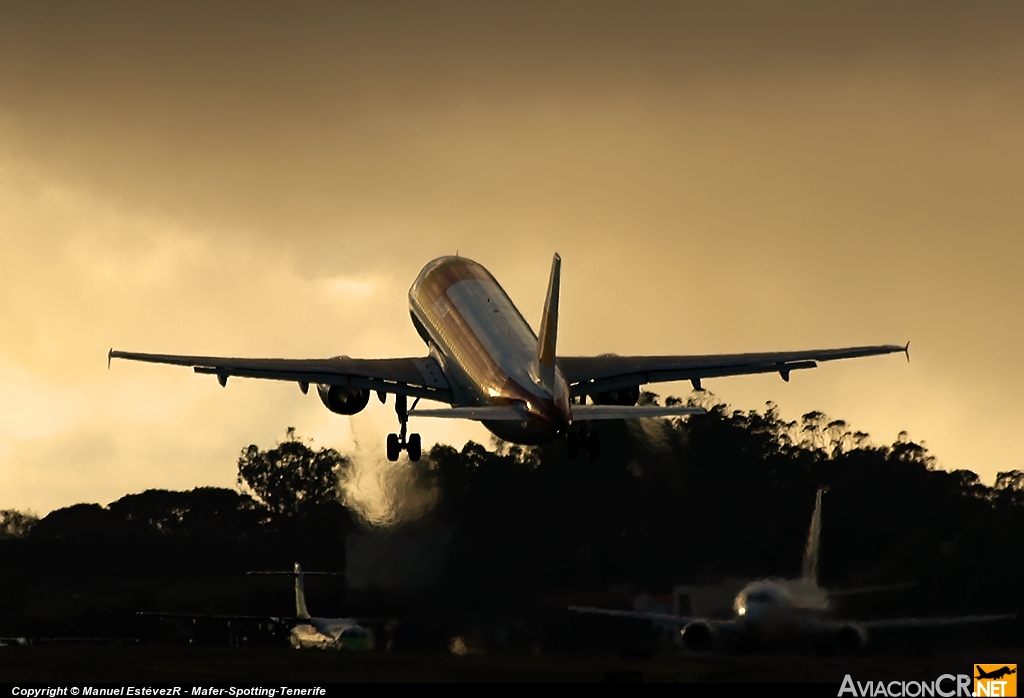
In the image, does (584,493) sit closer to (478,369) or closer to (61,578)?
(478,369)

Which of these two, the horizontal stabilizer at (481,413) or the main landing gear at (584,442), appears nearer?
the horizontal stabilizer at (481,413)

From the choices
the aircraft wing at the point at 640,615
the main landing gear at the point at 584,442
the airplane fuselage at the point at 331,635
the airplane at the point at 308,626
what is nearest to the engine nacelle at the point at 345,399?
the airplane at the point at 308,626

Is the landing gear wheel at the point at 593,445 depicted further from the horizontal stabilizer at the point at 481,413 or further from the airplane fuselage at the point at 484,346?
the horizontal stabilizer at the point at 481,413

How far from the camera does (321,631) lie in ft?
278

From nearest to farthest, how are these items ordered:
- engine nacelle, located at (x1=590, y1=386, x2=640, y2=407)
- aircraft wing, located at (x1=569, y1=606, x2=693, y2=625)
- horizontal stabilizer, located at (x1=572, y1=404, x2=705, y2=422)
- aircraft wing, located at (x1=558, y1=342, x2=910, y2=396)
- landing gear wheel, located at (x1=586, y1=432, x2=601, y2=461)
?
horizontal stabilizer, located at (x1=572, y1=404, x2=705, y2=422), aircraft wing, located at (x1=569, y1=606, x2=693, y2=625), landing gear wheel, located at (x1=586, y1=432, x2=601, y2=461), aircraft wing, located at (x1=558, y1=342, x2=910, y2=396), engine nacelle, located at (x1=590, y1=386, x2=640, y2=407)

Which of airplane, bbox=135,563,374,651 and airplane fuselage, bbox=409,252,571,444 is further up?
airplane fuselage, bbox=409,252,571,444

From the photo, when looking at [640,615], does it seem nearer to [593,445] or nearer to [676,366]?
[593,445]

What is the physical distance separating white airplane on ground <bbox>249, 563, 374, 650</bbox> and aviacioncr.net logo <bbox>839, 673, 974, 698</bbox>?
2322 centimetres

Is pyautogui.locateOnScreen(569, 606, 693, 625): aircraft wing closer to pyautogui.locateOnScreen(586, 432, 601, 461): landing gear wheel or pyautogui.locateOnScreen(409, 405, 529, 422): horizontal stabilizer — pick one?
pyautogui.locateOnScreen(586, 432, 601, 461): landing gear wheel

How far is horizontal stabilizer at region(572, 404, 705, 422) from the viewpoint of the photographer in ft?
226

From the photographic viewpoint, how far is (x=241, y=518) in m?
91.0

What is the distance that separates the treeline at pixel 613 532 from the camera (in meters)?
80.1

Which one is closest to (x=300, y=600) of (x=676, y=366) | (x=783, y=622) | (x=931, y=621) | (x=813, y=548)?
(x=676, y=366)

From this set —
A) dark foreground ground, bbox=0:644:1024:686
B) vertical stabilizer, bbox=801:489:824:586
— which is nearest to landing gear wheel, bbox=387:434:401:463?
dark foreground ground, bbox=0:644:1024:686
